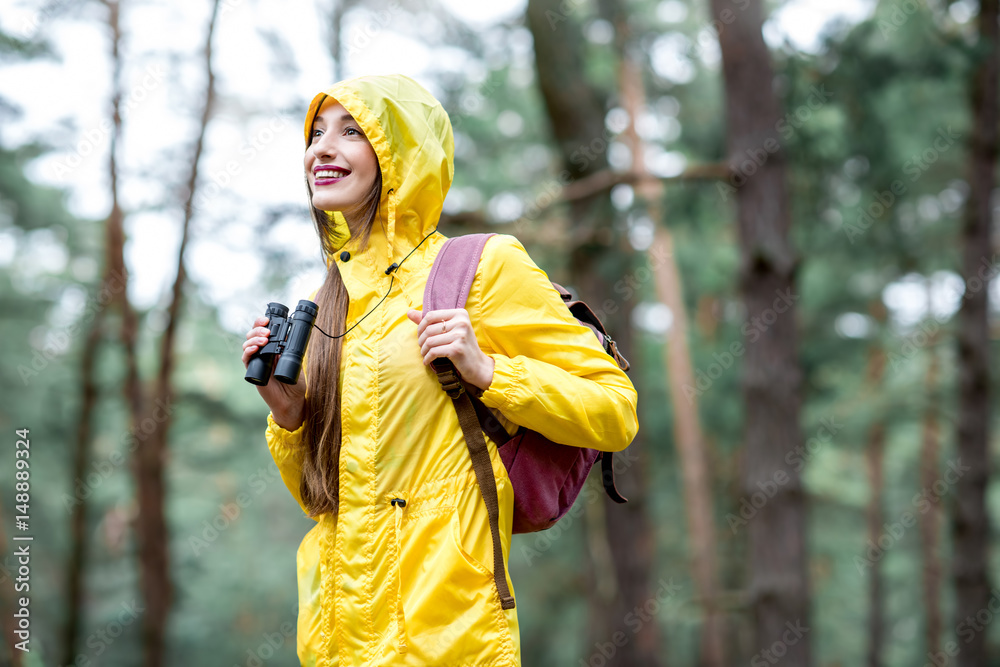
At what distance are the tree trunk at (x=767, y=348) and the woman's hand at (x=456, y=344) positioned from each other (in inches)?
174

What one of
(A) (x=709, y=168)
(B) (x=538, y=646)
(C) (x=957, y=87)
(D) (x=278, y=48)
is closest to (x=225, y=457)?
(D) (x=278, y=48)

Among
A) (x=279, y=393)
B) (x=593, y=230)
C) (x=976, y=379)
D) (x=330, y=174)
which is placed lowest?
(x=976, y=379)

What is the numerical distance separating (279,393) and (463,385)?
529 mm

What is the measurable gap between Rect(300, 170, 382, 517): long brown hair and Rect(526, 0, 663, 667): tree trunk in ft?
16.9

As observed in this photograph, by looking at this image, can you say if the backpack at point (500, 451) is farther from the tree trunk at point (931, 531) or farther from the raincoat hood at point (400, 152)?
the tree trunk at point (931, 531)

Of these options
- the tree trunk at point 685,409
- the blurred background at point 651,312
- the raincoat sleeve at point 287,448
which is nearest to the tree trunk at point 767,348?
the blurred background at point 651,312

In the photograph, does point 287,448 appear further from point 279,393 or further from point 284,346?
point 284,346

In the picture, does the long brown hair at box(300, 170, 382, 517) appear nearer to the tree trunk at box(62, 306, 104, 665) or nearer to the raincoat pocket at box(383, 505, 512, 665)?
the raincoat pocket at box(383, 505, 512, 665)

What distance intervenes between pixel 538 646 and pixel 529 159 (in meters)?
11.3

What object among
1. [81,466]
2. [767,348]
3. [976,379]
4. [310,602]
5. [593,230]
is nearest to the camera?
[310,602]

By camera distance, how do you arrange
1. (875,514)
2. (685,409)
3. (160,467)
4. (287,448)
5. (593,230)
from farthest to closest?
(875,514)
(685,409)
(160,467)
(593,230)
(287,448)

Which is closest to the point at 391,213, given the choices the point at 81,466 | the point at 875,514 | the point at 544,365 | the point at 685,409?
the point at 544,365

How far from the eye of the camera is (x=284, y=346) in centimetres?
202

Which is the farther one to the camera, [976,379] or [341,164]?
[976,379]
